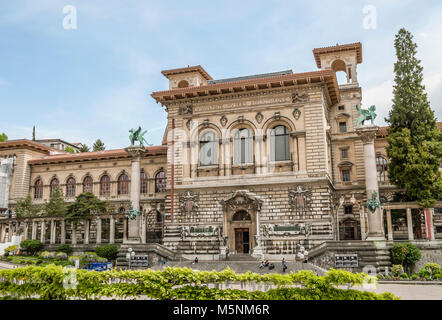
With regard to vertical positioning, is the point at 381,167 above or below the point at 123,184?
above

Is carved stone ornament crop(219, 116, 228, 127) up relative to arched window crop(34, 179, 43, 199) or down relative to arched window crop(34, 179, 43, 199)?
up

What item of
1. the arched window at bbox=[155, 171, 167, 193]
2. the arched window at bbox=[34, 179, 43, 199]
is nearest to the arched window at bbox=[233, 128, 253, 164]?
the arched window at bbox=[155, 171, 167, 193]

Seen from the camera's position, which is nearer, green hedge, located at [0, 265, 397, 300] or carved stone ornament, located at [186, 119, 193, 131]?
green hedge, located at [0, 265, 397, 300]

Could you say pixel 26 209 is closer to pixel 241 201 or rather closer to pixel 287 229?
pixel 241 201

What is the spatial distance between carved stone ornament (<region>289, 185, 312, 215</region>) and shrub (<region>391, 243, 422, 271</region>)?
23.3 feet

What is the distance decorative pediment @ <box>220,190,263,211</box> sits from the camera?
34094 millimetres

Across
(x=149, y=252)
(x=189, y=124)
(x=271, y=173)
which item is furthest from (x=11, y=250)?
(x=271, y=173)

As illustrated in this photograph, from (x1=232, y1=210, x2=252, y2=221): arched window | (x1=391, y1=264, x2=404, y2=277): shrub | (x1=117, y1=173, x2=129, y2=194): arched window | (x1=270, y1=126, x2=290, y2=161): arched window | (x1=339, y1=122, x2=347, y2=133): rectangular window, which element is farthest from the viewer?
(x1=117, y1=173, x2=129, y2=194): arched window

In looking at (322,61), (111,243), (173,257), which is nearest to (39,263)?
(111,243)

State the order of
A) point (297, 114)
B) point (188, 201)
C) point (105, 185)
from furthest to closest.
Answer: point (105, 185)
point (188, 201)
point (297, 114)

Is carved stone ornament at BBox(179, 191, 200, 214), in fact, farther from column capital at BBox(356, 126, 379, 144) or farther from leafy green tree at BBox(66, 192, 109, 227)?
column capital at BBox(356, 126, 379, 144)

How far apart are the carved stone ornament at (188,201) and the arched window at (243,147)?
4.62m

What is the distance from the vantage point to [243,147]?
119ft

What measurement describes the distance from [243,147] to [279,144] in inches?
123
